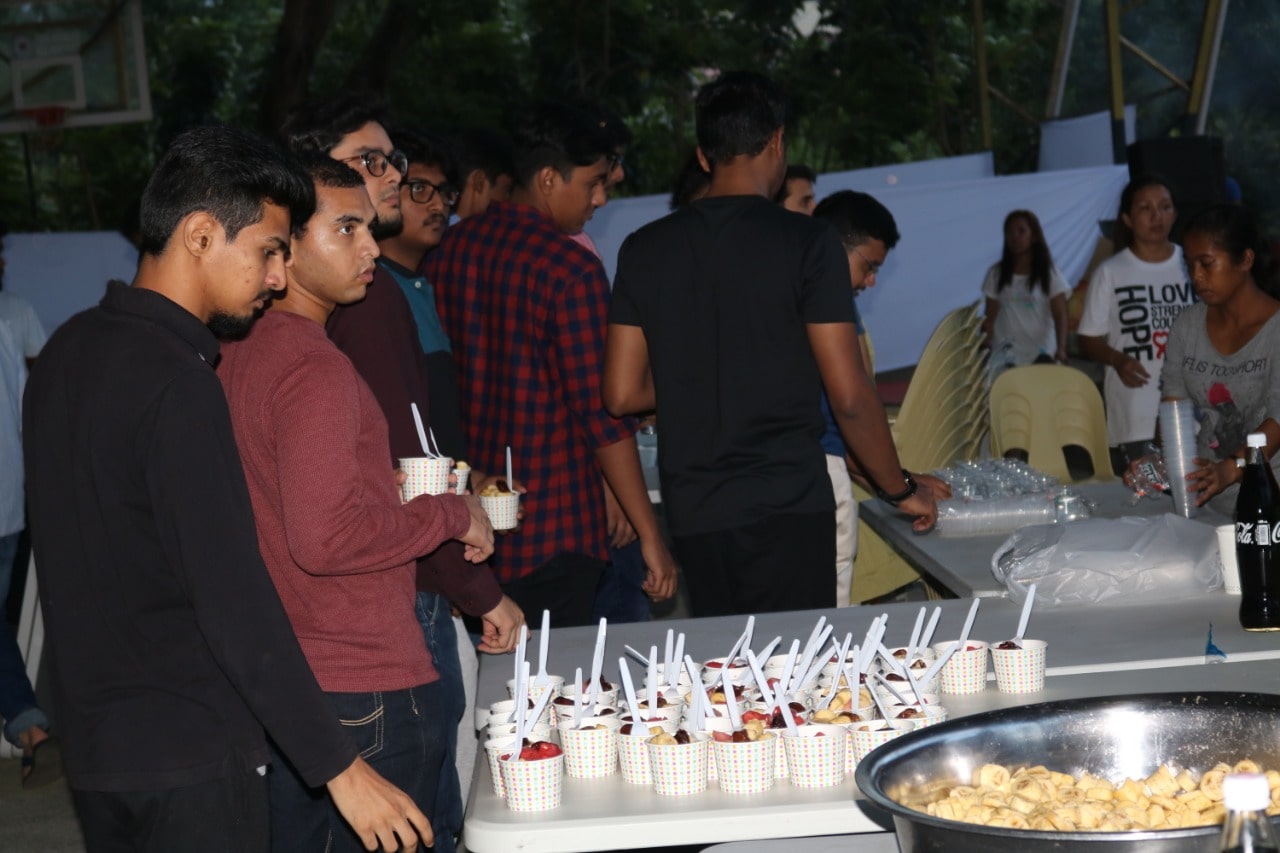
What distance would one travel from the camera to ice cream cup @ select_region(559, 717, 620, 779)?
1808 mm

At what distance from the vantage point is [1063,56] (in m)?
13.2

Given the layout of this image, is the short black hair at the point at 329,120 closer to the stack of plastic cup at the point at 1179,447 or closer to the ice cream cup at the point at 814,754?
the ice cream cup at the point at 814,754

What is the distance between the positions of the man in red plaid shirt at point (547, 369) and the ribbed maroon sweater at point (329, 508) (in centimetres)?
111

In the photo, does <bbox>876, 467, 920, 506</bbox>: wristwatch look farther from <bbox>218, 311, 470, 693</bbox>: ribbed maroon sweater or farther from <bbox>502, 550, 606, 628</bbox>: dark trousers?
<bbox>218, 311, 470, 693</bbox>: ribbed maroon sweater

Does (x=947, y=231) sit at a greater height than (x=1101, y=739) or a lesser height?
greater

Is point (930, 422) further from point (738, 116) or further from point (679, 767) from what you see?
point (679, 767)

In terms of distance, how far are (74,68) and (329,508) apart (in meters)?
10.5

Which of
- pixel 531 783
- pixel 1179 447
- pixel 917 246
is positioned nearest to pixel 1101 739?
pixel 531 783

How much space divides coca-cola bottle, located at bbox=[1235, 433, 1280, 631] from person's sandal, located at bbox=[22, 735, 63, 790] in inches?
141

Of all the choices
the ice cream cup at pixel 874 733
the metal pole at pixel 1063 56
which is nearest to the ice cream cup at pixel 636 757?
the ice cream cup at pixel 874 733

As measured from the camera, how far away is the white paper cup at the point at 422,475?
2322 mm

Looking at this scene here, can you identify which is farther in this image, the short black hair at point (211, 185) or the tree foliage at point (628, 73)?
Result: the tree foliage at point (628, 73)

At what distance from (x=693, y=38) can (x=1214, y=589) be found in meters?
14.3

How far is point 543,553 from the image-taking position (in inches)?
125
